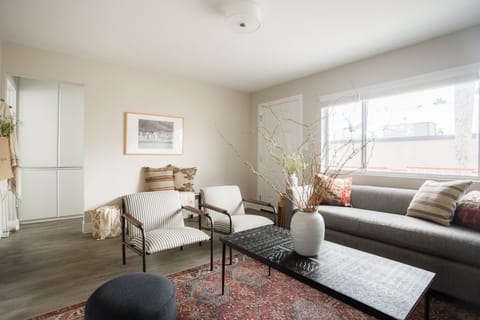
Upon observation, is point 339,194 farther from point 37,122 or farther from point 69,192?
point 37,122

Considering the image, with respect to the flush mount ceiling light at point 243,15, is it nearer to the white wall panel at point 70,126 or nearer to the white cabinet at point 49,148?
the white cabinet at point 49,148

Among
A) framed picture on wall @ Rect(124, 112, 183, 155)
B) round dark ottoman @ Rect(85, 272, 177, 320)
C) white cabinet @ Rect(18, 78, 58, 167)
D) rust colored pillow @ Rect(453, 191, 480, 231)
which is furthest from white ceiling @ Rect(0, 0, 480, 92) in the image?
round dark ottoman @ Rect(85, 272, 177, 320)

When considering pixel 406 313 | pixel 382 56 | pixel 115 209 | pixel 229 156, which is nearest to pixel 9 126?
pixel 115 209

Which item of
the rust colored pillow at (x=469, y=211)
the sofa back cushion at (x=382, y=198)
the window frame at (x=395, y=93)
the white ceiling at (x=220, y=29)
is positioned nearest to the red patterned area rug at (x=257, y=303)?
the rust colored pillow at (x=469, y=211)

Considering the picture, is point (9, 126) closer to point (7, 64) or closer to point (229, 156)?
point (7, 64)

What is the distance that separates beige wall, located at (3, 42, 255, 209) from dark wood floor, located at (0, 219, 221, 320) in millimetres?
711

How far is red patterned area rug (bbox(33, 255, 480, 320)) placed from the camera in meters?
1.71

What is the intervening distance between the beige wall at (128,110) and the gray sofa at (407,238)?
2.51 m

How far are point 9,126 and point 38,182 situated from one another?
176 cm

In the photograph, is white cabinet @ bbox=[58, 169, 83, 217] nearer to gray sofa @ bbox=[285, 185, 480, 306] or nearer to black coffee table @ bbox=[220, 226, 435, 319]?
black coffee table @ bbox=[220, 226, 435, 319]

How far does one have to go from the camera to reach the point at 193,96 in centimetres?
449

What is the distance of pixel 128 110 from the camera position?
381 centimetres

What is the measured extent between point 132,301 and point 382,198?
2.86 meters

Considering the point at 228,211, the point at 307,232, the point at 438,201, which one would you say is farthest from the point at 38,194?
the point at 438,201
